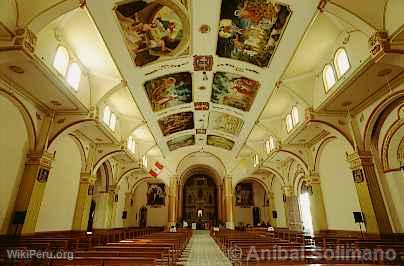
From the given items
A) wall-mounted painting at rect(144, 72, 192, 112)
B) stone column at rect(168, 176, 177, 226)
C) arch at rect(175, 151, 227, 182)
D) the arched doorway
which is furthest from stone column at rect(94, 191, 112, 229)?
the arched doorway

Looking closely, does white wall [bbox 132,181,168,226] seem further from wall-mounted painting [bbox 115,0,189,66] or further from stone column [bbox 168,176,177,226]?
wall-mounted painting [bbox 115,0,189,66]

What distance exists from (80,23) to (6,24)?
257 centimetres

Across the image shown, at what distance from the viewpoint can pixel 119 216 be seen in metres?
22.5

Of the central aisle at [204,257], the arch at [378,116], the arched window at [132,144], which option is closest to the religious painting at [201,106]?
the arched window at [132,144]

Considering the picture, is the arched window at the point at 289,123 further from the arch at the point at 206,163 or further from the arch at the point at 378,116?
the arch at the point at 206,163

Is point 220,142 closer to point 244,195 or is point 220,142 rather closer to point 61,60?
point 244,195

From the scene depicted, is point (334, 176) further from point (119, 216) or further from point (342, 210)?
point (119, 216)

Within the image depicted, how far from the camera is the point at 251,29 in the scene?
9.30m

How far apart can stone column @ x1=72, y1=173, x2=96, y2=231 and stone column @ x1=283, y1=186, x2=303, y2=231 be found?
1585 centimetres

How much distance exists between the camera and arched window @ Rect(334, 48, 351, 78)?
29.8 feet

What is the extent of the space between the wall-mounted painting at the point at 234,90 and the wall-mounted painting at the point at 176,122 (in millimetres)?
3106

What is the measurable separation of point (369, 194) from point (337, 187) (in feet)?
11.7

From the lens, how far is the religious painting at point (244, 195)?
32.2 m

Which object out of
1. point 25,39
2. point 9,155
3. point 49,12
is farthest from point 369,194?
point 9,155
